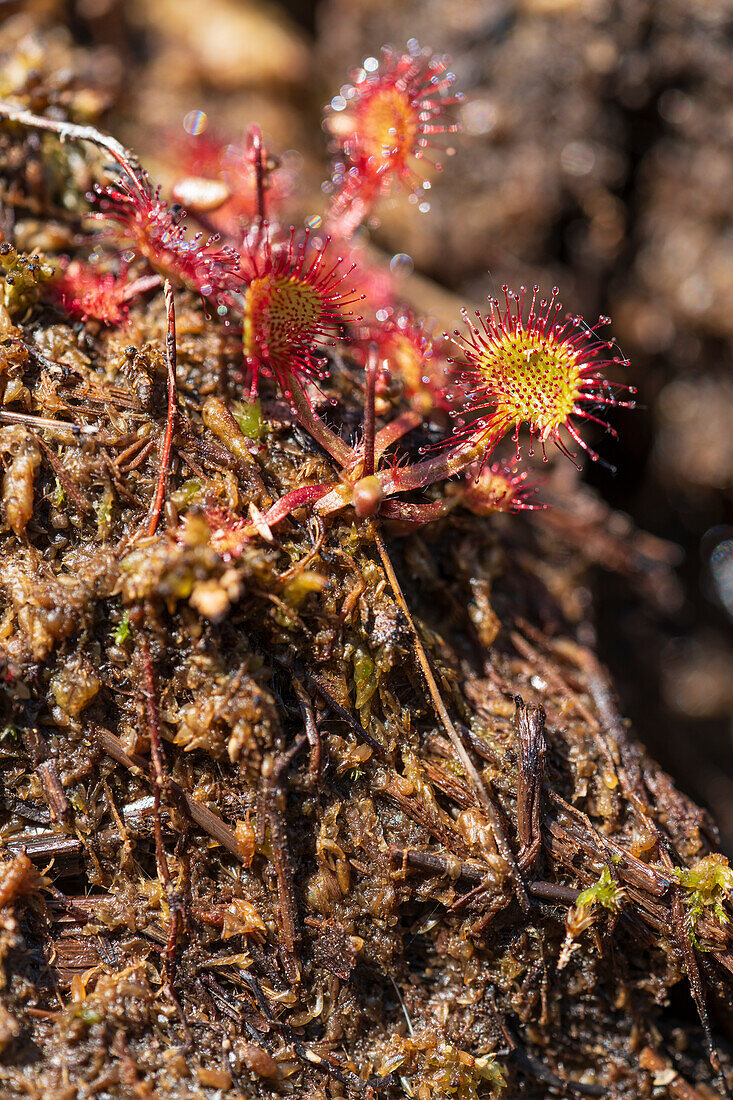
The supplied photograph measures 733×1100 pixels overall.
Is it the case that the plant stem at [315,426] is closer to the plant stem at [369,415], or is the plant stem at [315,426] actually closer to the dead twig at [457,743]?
the plant stem at [369,415]

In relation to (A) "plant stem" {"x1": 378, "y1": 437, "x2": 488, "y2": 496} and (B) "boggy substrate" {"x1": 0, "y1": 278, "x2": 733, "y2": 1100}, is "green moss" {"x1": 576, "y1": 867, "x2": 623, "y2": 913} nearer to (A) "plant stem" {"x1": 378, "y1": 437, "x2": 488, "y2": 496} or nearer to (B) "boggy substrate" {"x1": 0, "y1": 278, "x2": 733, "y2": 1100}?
(B) "boggy substrate" {"x1": 0, "y1": 278, "x2": 733, "y2": 1100}

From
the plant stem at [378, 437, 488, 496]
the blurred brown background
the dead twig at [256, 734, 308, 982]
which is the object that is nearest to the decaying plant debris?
the dead twig at [256, 734, 308, 982]

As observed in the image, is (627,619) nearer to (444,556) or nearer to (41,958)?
(444,556)

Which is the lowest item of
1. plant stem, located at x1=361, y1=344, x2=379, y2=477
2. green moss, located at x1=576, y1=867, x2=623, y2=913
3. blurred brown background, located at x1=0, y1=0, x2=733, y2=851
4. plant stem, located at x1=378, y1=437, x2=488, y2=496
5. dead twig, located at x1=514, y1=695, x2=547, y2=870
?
green moss, located at x1=576, y1=867, x2=623, y2=913

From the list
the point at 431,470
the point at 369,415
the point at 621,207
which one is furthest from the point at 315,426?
the point at 621,207

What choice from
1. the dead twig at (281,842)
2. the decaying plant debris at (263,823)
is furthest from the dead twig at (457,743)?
the dead twig at (281,842)

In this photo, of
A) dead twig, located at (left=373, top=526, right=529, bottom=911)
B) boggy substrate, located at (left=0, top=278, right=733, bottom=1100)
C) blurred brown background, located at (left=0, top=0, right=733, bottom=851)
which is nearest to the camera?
boggy substrate, located at (left=0, top=278, right=733, bottom=1100)

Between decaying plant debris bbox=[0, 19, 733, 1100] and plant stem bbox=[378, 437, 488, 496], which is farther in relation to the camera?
plant stem bbox=[378, 437, 488, 496]

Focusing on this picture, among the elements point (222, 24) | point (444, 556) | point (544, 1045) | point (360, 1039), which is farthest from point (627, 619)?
point (222, 24)
